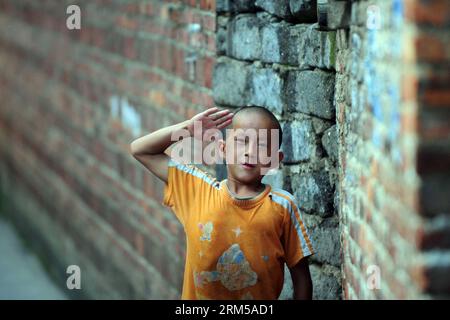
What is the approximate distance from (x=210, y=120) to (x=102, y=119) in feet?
10.2

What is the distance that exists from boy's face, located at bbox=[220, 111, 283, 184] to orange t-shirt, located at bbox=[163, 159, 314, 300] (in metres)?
0.09

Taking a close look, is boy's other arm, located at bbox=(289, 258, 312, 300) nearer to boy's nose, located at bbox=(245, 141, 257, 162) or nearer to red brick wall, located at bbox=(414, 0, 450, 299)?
boy's nose, located at bbox=(245, 141, 257, 162)

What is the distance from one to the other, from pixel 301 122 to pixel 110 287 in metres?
2.95

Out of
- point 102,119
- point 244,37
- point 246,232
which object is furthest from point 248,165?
point 102,119

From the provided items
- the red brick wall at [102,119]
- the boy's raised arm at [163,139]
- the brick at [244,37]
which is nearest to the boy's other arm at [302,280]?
the boy's raised arm at [163,139]

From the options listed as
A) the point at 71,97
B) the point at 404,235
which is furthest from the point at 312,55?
the point at 71,97

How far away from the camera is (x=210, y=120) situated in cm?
298

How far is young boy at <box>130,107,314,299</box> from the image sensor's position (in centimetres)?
273

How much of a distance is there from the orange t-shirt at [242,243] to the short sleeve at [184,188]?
1.8 inches

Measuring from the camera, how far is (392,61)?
2.12 metres

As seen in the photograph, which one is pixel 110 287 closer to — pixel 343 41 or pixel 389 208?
pixel 343 41

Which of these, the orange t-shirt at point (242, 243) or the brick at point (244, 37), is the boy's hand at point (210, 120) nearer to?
the orange t-shirt at point (242, 243)

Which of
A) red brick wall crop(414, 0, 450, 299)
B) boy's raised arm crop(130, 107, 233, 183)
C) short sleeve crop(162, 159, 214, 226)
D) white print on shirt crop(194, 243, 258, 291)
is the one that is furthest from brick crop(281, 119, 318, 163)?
red brick wall crop(414, 0, 450, 299)

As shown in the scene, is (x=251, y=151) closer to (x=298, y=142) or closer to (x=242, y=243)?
(x=242, y=243)
